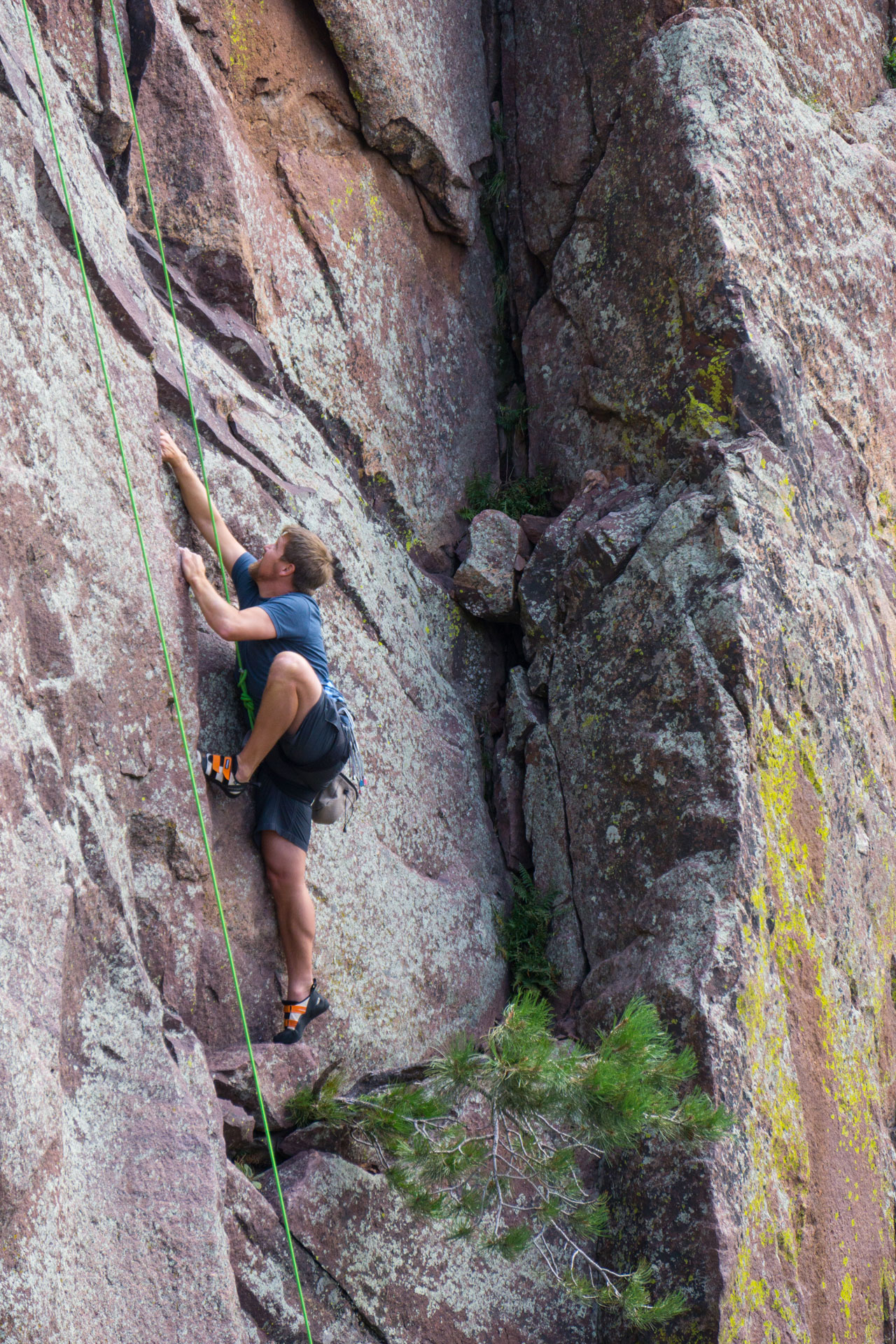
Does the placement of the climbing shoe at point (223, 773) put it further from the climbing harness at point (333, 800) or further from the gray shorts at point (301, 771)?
the climbing harness at point (333, 800)

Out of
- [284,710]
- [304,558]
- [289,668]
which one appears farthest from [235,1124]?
[304,558]

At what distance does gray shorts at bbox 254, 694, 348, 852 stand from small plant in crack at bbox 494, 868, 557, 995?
193 cm

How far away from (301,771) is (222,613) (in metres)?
0.89

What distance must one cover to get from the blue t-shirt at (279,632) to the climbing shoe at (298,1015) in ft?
4.98

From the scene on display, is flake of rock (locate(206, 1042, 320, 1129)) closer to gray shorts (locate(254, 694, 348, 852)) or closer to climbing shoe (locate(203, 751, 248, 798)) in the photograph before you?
gray shorts (locate(254, 694, 348, 852))

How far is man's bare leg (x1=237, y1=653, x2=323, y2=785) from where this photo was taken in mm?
5277

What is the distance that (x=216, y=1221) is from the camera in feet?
13.6

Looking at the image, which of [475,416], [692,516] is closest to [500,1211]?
[692,516]

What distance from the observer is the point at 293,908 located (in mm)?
A: 5438

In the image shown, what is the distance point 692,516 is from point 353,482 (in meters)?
2.28

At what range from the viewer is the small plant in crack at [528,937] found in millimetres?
6754

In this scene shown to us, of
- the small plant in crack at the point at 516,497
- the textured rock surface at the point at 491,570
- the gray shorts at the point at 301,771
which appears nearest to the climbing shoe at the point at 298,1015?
the gray shorts at the point at 301,771

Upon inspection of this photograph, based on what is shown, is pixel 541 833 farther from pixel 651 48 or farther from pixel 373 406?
pixel 651 48

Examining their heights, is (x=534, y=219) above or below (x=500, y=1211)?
above
